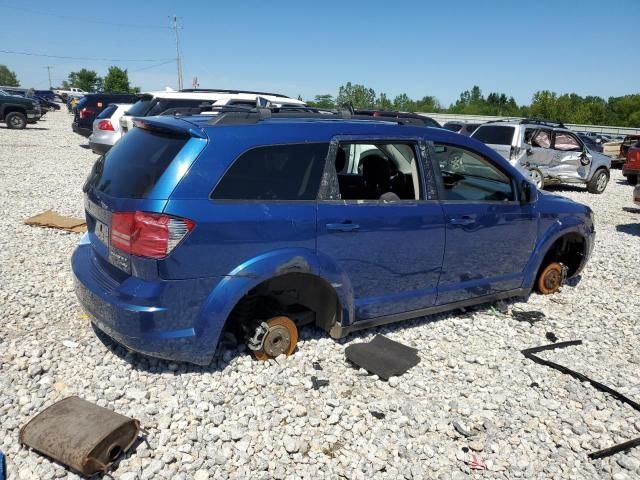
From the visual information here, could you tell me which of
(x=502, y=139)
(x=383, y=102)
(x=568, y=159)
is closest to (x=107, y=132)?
(x=502, y=139)

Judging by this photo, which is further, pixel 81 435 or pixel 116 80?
pixel 116 80

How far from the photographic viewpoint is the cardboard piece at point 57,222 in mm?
6863

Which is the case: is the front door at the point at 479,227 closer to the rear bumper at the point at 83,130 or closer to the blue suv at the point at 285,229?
the blue suv at the point at 285,229

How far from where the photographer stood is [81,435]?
262cm

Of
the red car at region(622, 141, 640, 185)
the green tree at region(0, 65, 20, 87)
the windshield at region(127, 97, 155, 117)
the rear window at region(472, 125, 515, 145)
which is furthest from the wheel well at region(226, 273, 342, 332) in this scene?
the green tree at region(0, 65, 20, 87)

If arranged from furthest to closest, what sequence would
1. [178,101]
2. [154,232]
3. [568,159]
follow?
[568,159]
[178,101]
[154,232]

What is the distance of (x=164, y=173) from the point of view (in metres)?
3.05

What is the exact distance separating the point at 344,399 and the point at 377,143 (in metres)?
1.92

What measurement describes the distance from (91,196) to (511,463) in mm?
3205

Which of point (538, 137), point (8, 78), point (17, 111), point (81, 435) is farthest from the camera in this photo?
point (8, 78)

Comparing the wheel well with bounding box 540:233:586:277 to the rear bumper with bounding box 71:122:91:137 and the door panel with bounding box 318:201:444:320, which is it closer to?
the door panel with bounding box 318:201:444:320

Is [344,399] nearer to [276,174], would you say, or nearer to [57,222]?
[276,174]

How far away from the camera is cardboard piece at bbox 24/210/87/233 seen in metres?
6.86

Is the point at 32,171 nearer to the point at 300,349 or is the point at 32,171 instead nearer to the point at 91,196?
the point at 91,196
